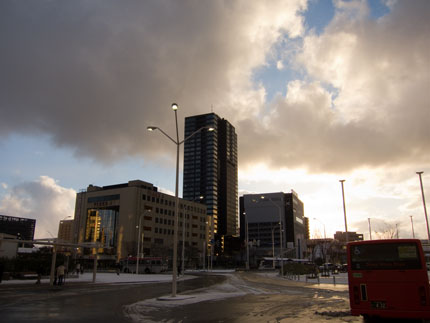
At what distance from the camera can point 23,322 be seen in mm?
11336

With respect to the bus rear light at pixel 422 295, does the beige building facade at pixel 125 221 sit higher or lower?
higher

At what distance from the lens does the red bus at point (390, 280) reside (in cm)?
1022

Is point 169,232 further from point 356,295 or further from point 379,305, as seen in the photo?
point 379,305

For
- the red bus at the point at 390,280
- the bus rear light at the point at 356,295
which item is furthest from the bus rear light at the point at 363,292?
the bus rear light at the point at 356,295

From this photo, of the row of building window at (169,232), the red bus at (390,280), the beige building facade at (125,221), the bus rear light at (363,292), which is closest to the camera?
the red bus at (390,280)

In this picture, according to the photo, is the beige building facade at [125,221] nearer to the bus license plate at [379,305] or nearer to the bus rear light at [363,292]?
the bus rear light at [363,292]

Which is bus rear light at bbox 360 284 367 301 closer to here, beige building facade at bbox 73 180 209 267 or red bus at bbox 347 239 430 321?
red bus at bbox 347 239 430 321

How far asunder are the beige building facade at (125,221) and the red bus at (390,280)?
104631mm

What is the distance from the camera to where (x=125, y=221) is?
403 feet

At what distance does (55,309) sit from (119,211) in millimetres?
115110

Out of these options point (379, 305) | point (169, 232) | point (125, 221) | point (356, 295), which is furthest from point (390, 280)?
point (169, 232)

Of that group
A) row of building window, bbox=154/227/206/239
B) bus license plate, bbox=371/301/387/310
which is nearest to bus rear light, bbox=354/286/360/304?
bus license plate, bbox=371/301/387/310

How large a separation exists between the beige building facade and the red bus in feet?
343

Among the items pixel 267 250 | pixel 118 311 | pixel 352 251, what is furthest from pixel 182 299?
pixel 267 250
